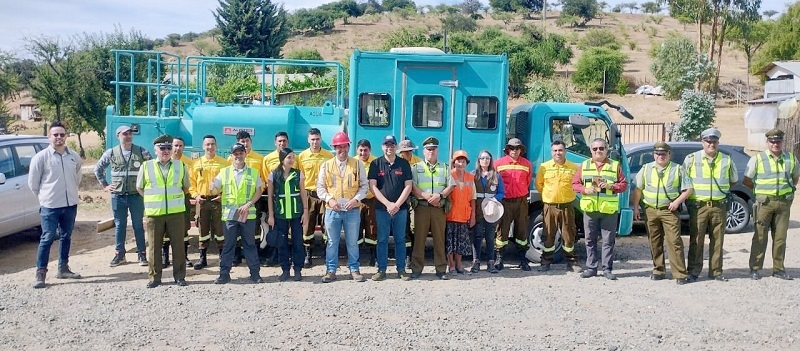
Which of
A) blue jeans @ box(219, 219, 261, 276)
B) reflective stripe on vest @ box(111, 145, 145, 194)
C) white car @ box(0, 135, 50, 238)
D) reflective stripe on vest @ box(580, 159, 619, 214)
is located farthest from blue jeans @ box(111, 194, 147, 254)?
reflective stripe on vest @ box(580, 159, 619, 214)

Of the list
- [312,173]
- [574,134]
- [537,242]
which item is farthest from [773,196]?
[312,173]

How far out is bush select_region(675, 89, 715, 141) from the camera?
25.1 metres

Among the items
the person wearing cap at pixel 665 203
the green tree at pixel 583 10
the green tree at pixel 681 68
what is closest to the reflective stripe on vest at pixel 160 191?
the person wearing cap at pixel 665 203

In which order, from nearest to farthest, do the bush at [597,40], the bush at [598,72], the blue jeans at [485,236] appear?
1. the blue jeans at [485,236]
2. the bush at [598,72]
3. the bush at [597,40]

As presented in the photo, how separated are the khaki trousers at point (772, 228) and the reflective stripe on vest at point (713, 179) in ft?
2.16

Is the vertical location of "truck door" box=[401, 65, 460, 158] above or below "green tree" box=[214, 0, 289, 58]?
below

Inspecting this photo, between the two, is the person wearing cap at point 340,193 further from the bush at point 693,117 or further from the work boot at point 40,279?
the bush at point 693,117

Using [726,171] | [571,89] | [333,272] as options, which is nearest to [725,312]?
[726,171]

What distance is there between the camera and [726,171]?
800 cm

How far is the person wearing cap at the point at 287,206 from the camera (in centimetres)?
795

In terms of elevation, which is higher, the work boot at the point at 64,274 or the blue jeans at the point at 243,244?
the blue jeans at the point at 243,244

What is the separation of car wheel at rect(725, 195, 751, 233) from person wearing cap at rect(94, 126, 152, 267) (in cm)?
977

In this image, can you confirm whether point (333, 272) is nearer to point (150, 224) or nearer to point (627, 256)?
point (150, 224)

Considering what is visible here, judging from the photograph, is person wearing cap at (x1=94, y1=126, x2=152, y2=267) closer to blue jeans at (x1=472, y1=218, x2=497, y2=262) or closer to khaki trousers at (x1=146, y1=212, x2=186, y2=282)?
khaki trousers at (x1=146, y1=212, x2=186, y2=282)
